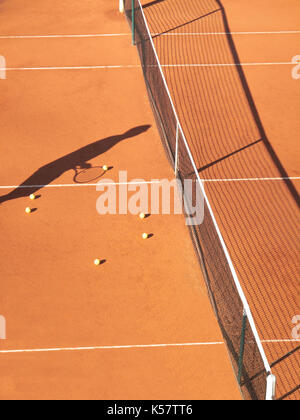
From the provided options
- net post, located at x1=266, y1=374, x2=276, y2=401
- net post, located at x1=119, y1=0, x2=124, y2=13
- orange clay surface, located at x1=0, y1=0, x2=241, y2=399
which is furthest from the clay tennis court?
net post, located at x1=266, y1=374, x2=276, y2=401

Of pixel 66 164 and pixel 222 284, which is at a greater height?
pixel 66 164

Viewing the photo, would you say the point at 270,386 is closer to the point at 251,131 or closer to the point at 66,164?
the point at 66,164

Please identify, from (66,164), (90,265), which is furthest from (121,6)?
(90,265)

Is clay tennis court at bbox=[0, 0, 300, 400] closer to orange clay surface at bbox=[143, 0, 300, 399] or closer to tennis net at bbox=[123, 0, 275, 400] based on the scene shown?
orange clay surface at bbox=[143, 0, 300, 399]

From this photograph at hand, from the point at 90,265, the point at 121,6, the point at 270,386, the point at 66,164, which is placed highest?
the point at 121,6

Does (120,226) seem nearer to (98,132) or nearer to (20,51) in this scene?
(98,132)

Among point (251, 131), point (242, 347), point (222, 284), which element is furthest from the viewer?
point (251, 131)
